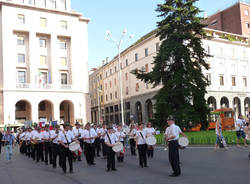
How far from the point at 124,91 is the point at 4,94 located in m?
30.9

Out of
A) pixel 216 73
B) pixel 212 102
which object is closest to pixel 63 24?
pixel 216 73

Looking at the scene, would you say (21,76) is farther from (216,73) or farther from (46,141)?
(46,141)

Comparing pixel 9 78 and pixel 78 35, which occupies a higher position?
pixel 78 35

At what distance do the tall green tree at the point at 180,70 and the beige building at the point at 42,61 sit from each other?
80.9ft

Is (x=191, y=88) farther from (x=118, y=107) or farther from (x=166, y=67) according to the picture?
(x=118, y=107)

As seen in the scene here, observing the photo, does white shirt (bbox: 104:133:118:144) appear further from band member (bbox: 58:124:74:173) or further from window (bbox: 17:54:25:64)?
window (bbox: 17:54:25:64)

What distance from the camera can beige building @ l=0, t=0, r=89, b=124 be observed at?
48031mm

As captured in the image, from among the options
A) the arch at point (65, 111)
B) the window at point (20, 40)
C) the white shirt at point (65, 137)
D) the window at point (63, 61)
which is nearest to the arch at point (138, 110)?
the arch at point (65, 111)

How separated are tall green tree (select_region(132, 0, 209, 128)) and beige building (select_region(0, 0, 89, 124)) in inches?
970

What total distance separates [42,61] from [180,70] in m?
30.1

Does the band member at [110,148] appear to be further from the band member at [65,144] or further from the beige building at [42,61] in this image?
the beige building at [42,61]

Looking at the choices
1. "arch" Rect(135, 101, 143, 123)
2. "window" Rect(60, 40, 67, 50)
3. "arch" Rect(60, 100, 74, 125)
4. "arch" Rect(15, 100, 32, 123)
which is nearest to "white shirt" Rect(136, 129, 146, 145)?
"arch" Rect(15, 100, 32, 123)

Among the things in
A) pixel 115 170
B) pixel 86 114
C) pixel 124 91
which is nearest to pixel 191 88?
pixel 115 170

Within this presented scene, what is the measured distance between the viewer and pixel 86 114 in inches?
2151
